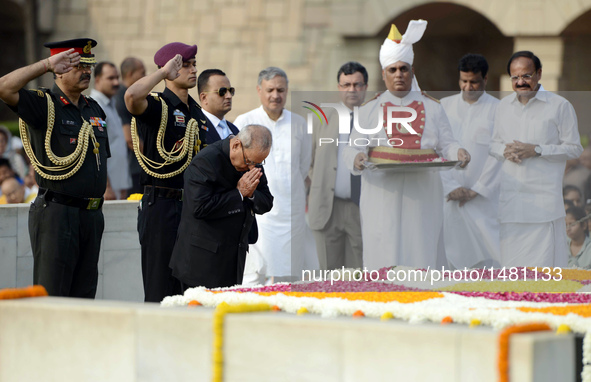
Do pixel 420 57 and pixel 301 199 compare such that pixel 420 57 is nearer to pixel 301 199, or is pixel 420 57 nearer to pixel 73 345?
pixel 301 199

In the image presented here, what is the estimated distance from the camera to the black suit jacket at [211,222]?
520cm

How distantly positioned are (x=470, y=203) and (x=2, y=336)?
3.02m

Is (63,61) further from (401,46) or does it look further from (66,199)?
(401,46)

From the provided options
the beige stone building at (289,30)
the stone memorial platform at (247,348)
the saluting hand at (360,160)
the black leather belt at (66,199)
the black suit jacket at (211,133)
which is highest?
the beige stone building at (289,30)

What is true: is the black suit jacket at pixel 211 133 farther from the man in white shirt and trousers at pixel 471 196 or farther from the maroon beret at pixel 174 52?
the man in white shirt and trousers at pixel 471 196

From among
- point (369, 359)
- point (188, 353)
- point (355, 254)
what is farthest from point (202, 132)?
point (369, 359)

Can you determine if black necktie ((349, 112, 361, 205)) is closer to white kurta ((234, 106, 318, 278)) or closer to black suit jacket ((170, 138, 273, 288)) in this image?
black suit jacket ((170, 138, 273, 288))

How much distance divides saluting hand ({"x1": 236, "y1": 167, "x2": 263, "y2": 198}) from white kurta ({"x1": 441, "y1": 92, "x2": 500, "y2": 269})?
1.22 meters

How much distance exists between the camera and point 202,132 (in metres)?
6.03

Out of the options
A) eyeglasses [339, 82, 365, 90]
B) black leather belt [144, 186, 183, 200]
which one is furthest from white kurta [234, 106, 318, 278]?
black leather belt [144, 186, 183, 200]

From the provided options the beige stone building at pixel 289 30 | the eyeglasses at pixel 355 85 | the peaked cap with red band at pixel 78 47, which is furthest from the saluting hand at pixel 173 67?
the beige stone building at pixel 289 30

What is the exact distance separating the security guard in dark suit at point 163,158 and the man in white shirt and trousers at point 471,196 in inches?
62.3

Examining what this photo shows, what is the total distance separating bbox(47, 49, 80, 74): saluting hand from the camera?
5.31 metres

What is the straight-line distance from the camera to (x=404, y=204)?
566 cm
